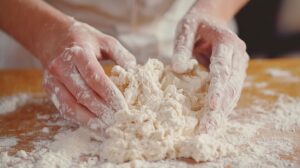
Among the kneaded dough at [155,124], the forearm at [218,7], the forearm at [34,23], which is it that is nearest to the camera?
the kneaded dough at [155,124]

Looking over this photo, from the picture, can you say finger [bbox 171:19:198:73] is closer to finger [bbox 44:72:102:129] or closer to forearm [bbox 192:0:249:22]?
forearm [bbox 192:0:249:22]

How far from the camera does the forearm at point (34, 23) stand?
3.91 ft

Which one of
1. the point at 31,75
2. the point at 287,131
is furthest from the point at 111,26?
the point at 287,131

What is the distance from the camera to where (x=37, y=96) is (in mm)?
1335

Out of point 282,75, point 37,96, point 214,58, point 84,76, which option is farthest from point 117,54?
A: point 282,75

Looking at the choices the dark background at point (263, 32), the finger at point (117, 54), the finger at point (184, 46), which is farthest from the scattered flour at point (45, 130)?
the dark background at point (263, 32)

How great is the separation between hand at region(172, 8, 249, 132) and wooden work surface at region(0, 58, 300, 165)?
0.52 ft

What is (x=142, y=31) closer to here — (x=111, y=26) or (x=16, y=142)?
(x=111, y=26)

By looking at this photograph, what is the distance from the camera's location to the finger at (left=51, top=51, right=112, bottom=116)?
3.34ft

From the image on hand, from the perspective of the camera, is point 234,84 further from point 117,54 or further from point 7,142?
point 7,142

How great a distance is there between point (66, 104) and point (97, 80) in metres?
0.11

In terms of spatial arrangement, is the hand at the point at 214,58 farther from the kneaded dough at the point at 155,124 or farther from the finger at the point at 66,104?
the finger at the point at 66,104

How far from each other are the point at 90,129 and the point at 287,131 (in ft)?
1.47

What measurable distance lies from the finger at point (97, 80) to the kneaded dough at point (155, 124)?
3 cm
